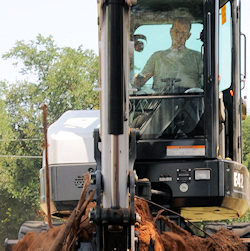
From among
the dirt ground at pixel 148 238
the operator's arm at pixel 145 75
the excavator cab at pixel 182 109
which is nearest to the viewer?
the dirt ground at pixel 148 238

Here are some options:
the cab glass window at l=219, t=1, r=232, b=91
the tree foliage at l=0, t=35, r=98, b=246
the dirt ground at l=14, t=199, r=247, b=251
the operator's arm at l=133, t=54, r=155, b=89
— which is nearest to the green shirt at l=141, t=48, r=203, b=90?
the operator's arm at l=133, t=54, r=155, b=89

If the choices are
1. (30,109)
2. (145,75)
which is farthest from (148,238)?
(30,109)

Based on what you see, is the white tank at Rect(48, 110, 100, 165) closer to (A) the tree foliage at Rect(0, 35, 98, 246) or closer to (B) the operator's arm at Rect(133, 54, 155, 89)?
(B) the operator's arm at Rect(133, 54, 155, 89)

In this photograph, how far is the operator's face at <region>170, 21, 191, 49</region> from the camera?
659cm

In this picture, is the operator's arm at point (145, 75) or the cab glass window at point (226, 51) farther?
the cab glass window at point (226, 51)

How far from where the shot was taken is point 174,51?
659cm

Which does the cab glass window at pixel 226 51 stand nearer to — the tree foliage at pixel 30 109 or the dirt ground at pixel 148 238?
the dirt ground at pixel 148 238

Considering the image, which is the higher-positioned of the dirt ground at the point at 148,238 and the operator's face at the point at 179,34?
the operator's face at the point at 179,34

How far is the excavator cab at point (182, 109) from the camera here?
623 centimetres

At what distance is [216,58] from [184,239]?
175 centimetres

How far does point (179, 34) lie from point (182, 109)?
0.75m

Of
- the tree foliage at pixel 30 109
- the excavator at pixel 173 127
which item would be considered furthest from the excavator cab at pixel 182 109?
the tree foliage at pixel 30 109

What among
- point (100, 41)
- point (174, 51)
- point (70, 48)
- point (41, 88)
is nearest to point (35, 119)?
point (41, 88)

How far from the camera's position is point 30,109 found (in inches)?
1061
